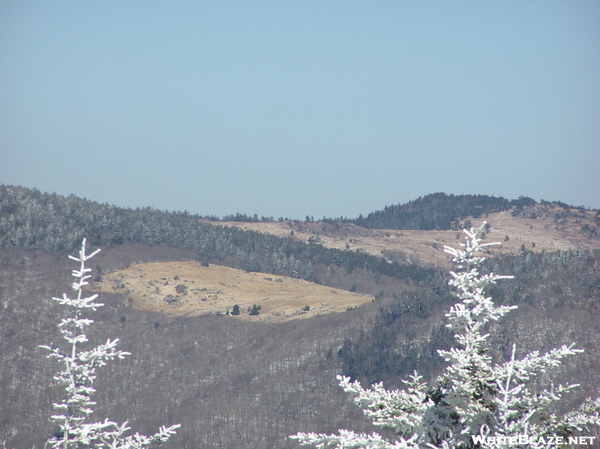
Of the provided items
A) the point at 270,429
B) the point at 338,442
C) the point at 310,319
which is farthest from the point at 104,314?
the point at 338,442

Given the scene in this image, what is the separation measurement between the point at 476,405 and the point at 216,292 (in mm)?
164804

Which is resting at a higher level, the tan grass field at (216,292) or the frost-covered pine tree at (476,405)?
the frost-covered pine tree at (476,405)

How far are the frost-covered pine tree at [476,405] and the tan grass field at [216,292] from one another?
13860 centimetres

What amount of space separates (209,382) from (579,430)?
423 ft

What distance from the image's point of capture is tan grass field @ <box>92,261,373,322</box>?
15875cm

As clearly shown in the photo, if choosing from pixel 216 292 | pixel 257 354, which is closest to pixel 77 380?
pixel 257 354

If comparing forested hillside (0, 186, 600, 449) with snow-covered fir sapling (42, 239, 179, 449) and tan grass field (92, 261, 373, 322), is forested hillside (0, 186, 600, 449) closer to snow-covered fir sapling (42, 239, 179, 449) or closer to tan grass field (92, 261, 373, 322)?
tan grass field (92, 261, 373, 322)

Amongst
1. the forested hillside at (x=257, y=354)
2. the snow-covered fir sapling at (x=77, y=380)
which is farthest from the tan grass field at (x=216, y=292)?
the snow-covered fir sapling at (x=77, y=380)

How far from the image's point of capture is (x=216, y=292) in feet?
571

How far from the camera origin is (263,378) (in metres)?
134

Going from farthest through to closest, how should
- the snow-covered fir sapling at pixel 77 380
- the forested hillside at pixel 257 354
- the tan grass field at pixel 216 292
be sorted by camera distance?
the tan grass field at pixel 216 292
the forested hillside at pixel 257 354
the snow-covered fir sapling at pixel 77 380

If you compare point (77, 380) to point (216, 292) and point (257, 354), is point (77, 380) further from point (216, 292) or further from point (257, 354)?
point (216, 292)

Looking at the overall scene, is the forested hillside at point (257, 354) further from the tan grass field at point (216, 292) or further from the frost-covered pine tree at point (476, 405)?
the frost-covered pine tree at point (476, 405)

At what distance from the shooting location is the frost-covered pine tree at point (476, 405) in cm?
1147
